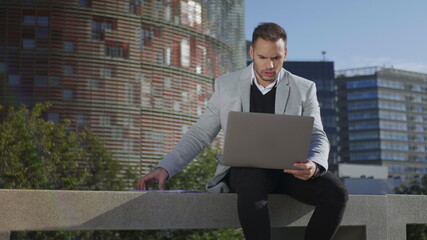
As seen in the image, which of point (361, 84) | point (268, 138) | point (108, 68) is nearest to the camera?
point (268, 138)

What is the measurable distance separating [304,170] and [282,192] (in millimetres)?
450

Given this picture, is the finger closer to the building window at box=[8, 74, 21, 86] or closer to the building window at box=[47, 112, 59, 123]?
the building window at box=[47, 112, 59, 123]

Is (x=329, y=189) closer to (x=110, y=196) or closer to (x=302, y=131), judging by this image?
(x=302, y=131)

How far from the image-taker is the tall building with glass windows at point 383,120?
427ft

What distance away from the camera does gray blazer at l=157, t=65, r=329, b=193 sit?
12.6ft

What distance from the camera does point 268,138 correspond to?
3412mm

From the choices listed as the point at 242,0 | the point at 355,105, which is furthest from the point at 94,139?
the point at 355,105

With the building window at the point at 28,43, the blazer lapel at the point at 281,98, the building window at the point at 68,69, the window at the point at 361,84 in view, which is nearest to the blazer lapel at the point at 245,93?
the blazer lapel at the point at 281,98

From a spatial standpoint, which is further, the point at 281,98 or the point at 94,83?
the point at 94,83

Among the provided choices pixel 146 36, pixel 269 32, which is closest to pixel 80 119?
pixel 146 36

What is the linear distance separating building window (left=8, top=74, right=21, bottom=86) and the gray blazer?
25371mm

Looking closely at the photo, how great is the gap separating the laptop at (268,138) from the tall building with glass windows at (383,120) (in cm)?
12917

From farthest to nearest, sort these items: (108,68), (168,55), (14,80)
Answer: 1. (168,55)
2. (108,68)
3. (14,80)

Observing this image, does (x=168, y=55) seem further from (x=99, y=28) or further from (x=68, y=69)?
(x=68, y=69)
